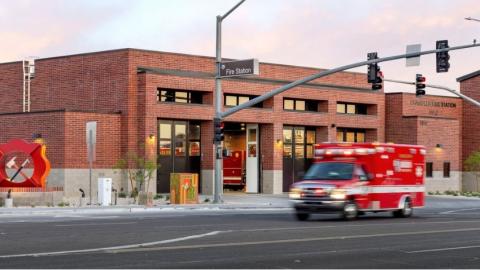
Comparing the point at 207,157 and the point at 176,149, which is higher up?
the point at 176,149

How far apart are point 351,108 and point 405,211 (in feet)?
97.0

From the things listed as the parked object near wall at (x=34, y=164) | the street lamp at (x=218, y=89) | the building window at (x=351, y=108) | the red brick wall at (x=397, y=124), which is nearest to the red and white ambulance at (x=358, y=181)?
the street lamp at (x=218, y=89)

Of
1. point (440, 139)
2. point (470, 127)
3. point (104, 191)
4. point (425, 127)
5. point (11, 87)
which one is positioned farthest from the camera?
point (470, 127)

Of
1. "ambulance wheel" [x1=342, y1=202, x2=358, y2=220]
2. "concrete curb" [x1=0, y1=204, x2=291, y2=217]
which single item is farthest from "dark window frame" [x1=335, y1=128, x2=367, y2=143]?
"ambulance wheel" [x1=342, y1=202, x2=358, y2=220]

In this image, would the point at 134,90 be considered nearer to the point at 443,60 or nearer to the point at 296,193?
the point at 443,60

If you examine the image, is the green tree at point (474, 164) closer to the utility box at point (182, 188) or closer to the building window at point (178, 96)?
the building window at point (178, 96)

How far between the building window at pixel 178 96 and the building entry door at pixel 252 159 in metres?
5.01

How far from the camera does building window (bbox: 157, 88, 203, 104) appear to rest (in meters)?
50.4

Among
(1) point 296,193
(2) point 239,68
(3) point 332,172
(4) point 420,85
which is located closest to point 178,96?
(2) point 239,68

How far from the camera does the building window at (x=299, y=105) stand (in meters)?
56.8

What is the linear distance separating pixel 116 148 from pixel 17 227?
943 inches

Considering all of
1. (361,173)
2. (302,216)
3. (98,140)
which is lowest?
(302,216)

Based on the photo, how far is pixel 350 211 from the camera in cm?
2900

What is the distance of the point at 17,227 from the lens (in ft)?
81.6
